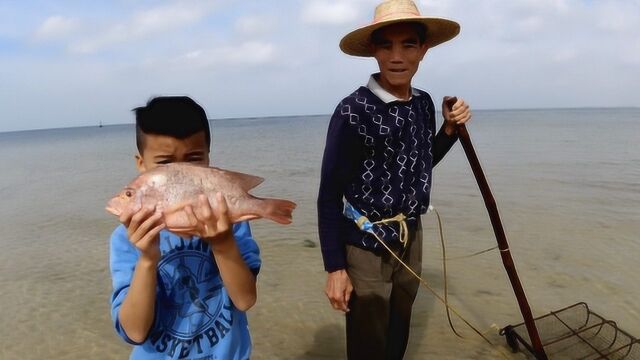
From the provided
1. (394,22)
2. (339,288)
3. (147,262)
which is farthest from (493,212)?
(147,262)

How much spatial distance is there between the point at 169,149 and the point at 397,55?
5.42 ft

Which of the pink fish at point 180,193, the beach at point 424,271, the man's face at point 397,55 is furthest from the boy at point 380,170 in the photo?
the beach at point 424,271

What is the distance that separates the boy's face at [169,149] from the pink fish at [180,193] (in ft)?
0.53

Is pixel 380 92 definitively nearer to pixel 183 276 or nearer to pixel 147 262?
pixel 183 276

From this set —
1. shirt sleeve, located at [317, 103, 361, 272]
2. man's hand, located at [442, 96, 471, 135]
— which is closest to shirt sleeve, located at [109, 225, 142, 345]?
shirt sleeve, located at [317, 103, 361, 272]

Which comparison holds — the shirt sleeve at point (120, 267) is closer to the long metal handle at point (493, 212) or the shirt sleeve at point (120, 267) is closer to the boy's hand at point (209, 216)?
the boy's hand at point (209, 216)

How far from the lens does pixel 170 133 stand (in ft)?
6.49

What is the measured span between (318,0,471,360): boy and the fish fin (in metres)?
0.91

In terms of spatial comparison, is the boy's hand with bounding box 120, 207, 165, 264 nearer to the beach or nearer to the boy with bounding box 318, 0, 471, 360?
the boy with bounding box 318, 0, 471, 360

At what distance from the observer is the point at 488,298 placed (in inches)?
247

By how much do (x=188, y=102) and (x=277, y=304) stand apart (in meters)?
4.83

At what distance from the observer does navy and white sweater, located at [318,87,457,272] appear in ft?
9.43

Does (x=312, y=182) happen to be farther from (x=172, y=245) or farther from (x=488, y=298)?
(x=172, y=245)

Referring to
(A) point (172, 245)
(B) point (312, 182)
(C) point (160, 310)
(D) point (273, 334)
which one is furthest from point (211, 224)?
(B) point (312, 182)
